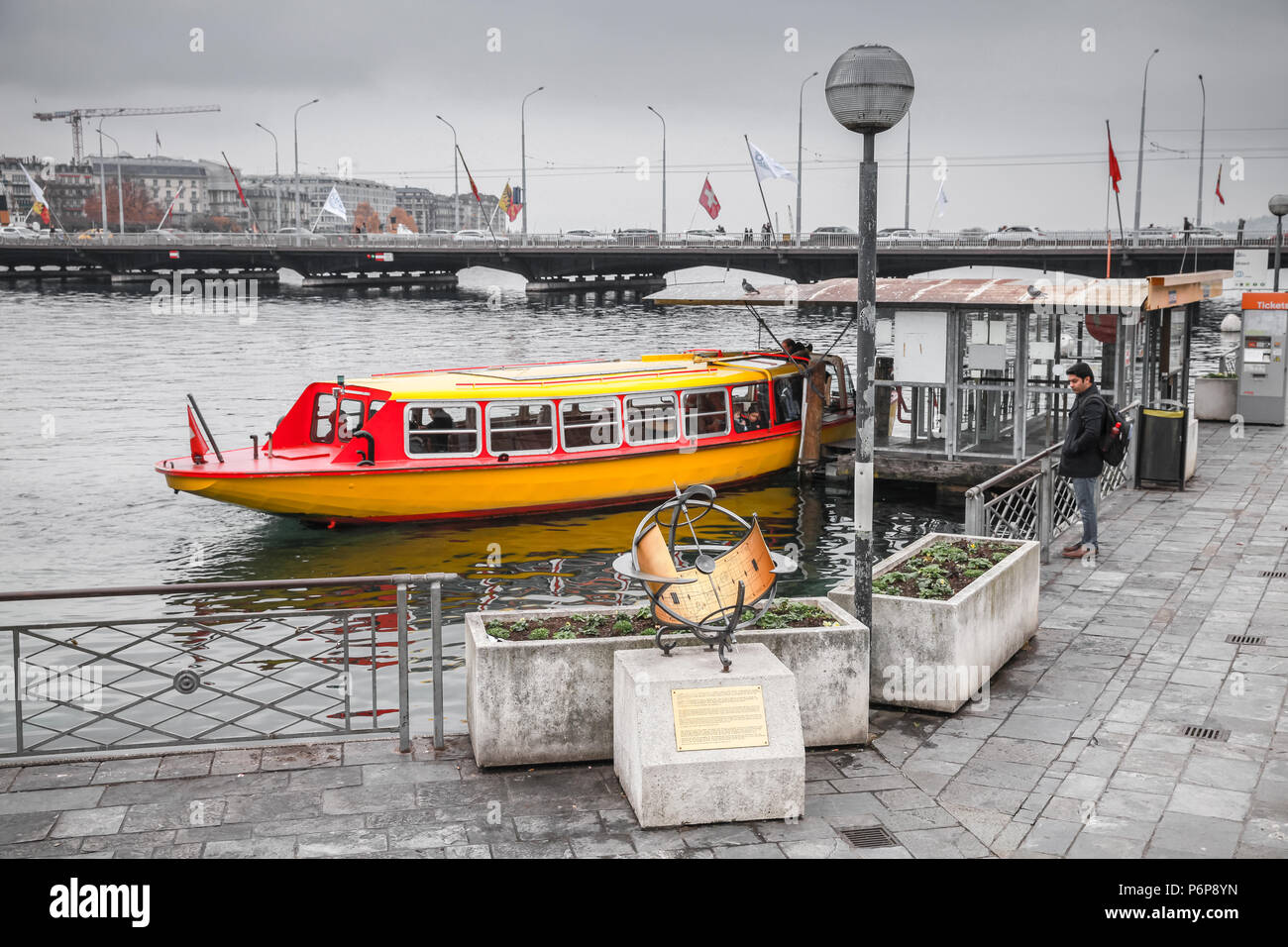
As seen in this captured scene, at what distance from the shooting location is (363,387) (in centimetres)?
1927

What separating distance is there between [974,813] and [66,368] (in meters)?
44.0

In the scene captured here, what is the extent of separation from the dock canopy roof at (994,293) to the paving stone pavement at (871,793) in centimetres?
839

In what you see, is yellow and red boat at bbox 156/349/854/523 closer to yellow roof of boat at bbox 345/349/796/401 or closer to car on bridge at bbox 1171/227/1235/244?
yellow roof of boat at bbox 345/349/796/401

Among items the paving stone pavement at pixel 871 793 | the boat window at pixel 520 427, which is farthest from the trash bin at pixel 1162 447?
the boat window at pixel 520 427

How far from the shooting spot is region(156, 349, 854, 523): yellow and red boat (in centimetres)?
1869

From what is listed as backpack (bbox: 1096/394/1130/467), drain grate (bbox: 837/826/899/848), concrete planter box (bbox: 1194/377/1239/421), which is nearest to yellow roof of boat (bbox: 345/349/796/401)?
concrete planter box (bbox: 1194/377/1239/421)

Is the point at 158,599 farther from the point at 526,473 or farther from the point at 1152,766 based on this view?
the point at 1152,766

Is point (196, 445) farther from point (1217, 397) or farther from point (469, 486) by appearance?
point (1217, 397)

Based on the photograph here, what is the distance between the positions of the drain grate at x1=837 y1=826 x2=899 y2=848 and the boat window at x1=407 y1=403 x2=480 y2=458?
1337 cm

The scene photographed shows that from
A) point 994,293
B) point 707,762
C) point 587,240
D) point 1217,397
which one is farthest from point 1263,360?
point 587,240

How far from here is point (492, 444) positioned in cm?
1950

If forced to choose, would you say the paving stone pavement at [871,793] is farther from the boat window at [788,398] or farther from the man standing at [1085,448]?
the boat window at [788,398]

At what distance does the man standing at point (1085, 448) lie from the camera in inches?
503

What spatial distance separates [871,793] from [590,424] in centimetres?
1356
